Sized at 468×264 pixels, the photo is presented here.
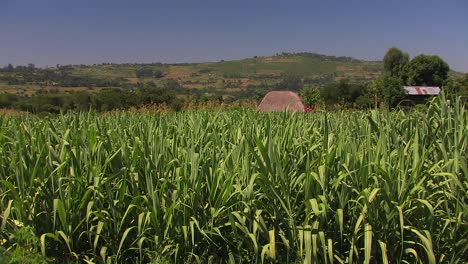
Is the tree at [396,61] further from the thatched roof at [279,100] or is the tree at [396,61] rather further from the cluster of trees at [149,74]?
the cluster of trees at [149,74]

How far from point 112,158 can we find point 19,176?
686 millimetres

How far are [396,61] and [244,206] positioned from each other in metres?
49.8

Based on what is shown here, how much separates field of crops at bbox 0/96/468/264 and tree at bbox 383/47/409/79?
4817 centimetres

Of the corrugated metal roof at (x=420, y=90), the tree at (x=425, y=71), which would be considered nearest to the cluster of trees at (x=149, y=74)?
the tree at (x=425, y=71)

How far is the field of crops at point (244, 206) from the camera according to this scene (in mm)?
2635

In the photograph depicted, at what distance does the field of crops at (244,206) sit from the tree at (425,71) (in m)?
48.0

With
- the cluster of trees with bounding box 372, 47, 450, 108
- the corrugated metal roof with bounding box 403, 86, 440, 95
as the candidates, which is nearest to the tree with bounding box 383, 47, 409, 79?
the cluster of trees with bounding box 372, 47, 450, 108

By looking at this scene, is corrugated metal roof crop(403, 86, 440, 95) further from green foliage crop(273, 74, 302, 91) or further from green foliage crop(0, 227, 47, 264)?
green foliage crop(273, 74, 302, 91)

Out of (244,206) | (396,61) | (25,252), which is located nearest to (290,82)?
(396,61)

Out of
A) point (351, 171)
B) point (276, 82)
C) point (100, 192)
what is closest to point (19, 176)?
point (100, 192)

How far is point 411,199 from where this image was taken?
2.59 meters

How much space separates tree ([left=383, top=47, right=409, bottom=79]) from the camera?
47.2 meters

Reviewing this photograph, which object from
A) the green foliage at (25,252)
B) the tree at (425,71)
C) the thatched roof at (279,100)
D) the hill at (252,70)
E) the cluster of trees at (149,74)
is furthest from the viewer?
the hill at (252,70)

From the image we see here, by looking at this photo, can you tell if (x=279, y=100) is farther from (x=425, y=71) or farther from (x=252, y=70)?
(x=252, y=70)
